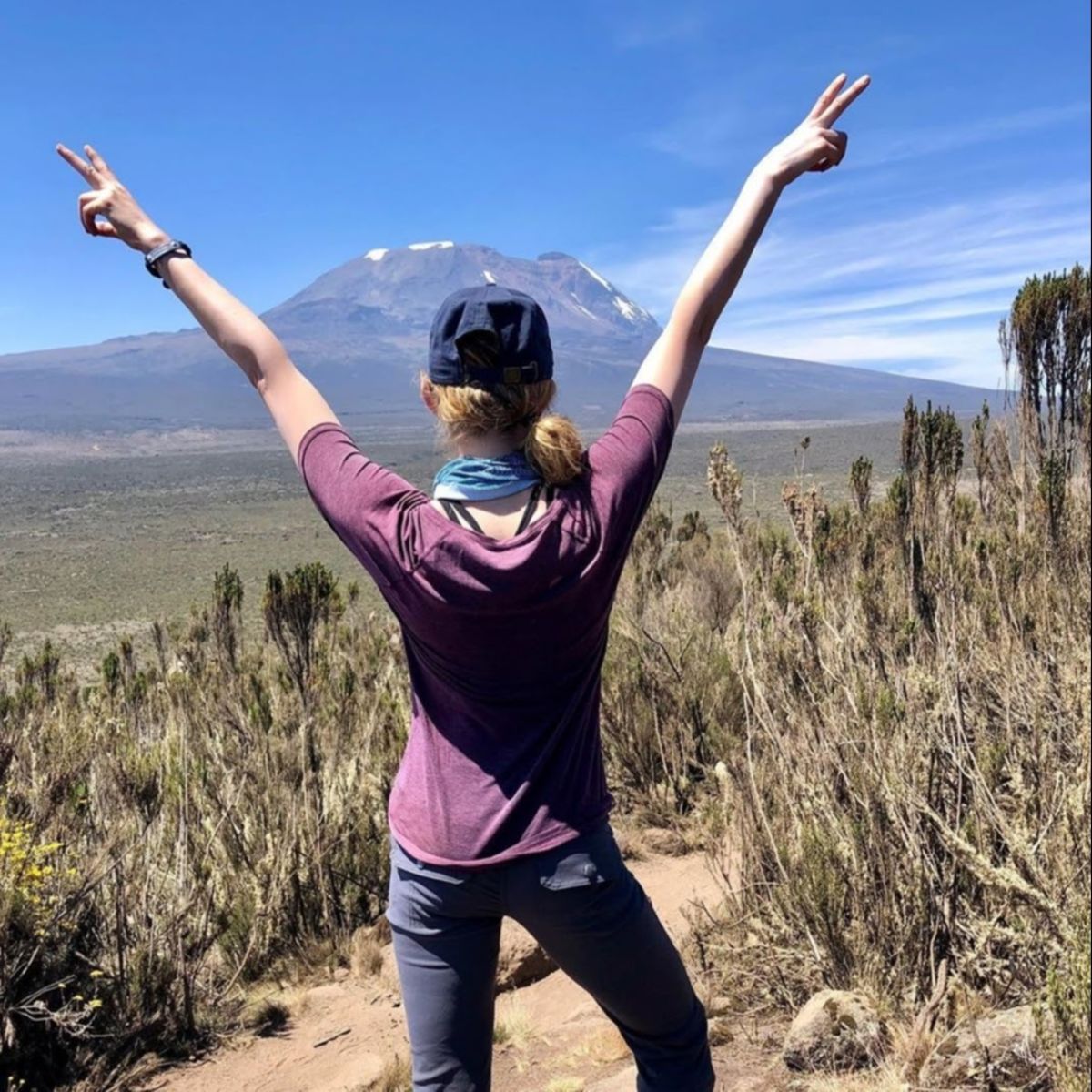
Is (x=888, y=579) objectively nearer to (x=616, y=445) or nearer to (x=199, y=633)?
(x=616, y=445)

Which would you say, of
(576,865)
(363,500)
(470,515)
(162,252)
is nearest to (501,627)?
(470,515)

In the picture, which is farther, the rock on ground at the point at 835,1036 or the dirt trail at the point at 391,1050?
the dirt trail at the point at 391,1050

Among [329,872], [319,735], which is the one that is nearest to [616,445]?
[329,872]

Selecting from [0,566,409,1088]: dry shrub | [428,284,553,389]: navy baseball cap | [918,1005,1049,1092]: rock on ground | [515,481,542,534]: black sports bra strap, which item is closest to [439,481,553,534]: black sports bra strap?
[515,481,542,534]: black sports bra strap

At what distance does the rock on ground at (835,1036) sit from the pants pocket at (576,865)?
4.86 feet

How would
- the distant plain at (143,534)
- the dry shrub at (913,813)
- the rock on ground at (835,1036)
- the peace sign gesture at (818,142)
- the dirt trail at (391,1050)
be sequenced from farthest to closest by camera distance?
the distant plain at (143,534) < the dirt trail at (391,1050) < the rock on ground at (835,1036) < the dry shrub at (913,813) < the peace sign gesture at (818,142)

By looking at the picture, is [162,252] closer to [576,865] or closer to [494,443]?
[494,443]

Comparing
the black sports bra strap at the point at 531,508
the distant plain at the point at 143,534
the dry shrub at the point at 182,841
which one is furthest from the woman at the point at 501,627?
the dry shrub at the point at 182,841

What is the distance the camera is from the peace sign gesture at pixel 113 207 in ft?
5.03

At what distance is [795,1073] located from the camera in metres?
2.50

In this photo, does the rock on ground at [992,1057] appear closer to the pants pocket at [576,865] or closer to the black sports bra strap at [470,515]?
the pants pocket at [576,865]

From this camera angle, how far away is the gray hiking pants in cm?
137

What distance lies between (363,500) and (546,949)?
727mm

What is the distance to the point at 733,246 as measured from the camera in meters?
1.49
